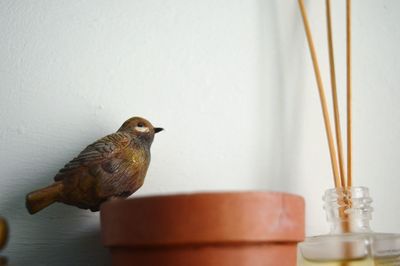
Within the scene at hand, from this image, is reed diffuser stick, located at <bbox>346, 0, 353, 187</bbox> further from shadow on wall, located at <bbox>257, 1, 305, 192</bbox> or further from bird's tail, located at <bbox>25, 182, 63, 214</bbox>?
bird's tail, located at <bbox>25, 182, 63, 214</bbox>

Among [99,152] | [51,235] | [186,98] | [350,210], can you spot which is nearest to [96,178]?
[99,152]

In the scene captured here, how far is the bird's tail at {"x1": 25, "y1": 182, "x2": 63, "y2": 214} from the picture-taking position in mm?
467

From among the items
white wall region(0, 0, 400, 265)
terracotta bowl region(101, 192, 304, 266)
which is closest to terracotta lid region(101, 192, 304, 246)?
terracotta bowl region(101, 192, 304, 266)

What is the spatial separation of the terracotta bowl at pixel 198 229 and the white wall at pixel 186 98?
21 centimetres

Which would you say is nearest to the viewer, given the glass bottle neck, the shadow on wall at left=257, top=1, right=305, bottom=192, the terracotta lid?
the terracotta lid

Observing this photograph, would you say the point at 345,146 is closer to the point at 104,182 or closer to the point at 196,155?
the point at 196,155

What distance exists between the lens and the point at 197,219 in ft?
1.27

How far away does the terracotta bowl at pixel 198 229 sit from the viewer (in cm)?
39

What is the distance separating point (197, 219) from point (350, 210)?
13.0 inches

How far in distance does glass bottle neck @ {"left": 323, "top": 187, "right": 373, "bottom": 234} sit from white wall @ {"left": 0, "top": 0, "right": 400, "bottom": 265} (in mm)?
98

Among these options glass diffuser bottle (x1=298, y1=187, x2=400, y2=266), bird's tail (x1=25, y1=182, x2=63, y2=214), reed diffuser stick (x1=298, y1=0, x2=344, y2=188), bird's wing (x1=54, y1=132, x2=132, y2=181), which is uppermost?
reed diffuser stick (x1=298, y1=0, x2=344, y2=188)

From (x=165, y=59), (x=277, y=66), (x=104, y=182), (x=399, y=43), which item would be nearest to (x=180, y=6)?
(x=165, y=59)

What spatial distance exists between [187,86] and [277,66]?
0.19 m

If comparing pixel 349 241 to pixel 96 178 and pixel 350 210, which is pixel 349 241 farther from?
pixel 96 178
